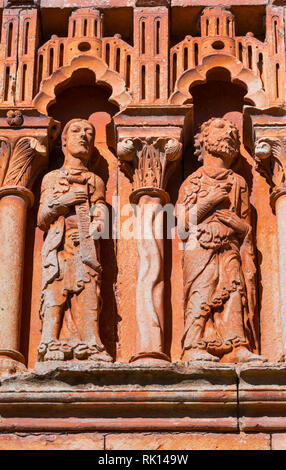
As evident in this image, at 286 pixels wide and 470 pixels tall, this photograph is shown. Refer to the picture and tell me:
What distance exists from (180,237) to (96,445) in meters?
1.95

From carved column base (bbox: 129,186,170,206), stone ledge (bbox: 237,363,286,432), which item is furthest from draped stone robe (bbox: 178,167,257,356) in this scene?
stone ledge (bbox: 237,363,286,432)

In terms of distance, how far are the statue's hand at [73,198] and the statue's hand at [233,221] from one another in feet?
3.35

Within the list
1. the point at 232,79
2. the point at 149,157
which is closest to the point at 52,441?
the point at 149,157

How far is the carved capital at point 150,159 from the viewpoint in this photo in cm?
1239

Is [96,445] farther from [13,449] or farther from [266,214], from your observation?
[266,214]

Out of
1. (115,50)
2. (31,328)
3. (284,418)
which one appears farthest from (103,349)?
(115,50)

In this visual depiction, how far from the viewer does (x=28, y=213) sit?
12.5m

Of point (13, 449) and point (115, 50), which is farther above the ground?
point (115, 50)

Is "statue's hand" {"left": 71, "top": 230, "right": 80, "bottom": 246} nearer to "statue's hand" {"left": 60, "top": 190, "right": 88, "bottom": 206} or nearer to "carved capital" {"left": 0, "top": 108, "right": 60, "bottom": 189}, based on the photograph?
"statue's hand" {"left": 60, "top": 190, "right": 88, "bottom": 206}

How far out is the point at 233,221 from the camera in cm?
1219

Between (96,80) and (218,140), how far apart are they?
1136mm

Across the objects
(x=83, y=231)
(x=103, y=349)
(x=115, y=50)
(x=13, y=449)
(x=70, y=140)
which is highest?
(x=115, y=50)

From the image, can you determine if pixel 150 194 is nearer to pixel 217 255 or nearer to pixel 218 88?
pixel 217 255

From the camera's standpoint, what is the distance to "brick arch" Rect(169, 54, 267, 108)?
41.9 ft
